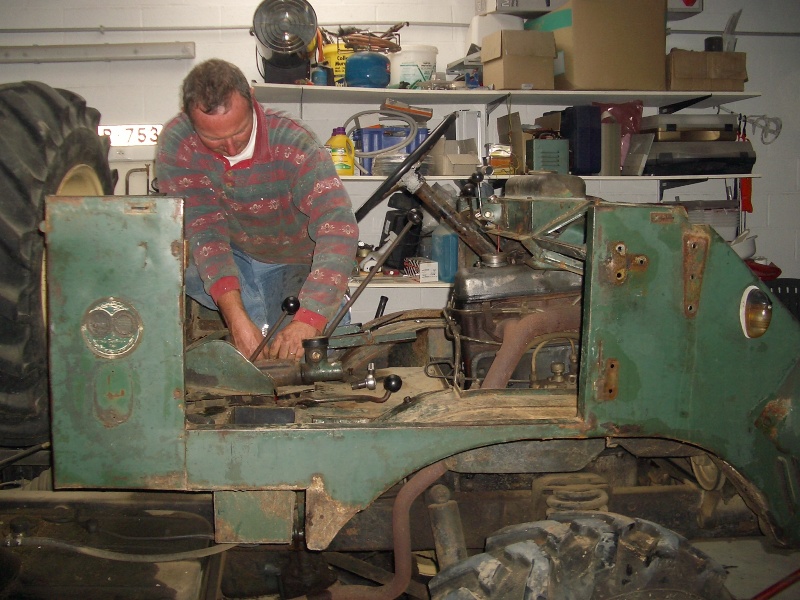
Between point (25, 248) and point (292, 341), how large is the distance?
768 millimetres

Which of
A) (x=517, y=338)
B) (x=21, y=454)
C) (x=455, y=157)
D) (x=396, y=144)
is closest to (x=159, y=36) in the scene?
(x=396, y=144)

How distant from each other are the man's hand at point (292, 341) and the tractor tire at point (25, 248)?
0.64 m

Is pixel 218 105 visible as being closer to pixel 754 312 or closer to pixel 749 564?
pixel 754 312

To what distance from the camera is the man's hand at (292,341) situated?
1.96 meters

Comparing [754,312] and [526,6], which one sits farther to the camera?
[526,6]

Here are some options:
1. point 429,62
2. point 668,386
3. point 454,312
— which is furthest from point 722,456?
point 429,62

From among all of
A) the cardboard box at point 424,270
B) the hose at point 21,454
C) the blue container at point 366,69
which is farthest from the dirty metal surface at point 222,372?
the blue container at point 366,69

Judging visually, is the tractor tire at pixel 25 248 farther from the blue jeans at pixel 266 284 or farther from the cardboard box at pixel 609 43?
the cardboard box at pixel 609 43

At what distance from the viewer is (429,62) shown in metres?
4.52

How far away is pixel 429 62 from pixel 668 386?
12.0 feet

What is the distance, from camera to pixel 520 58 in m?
4.41

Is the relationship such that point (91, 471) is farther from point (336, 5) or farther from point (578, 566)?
point (336, 5)

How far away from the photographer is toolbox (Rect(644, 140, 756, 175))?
4.62m

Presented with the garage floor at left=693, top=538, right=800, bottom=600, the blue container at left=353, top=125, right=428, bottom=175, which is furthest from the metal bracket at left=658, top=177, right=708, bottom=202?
the garage floor at left=693, top=538, right=800, bottom=600
